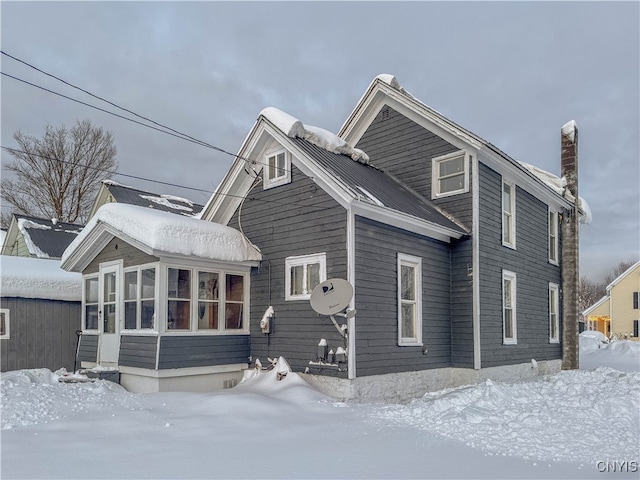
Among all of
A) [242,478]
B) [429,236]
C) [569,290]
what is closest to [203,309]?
[429,236]

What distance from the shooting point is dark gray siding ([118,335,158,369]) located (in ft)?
33.6

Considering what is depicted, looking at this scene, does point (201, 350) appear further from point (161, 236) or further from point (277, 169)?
point (277, 169)

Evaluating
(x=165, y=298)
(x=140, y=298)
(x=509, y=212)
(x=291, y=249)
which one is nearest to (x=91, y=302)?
(x=140, y=298)

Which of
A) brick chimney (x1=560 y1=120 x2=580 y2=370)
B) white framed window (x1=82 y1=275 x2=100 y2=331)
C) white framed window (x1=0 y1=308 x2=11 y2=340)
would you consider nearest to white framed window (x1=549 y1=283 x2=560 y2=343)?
brick chimney (x1=560 y1=120 x2=580 y2=370)

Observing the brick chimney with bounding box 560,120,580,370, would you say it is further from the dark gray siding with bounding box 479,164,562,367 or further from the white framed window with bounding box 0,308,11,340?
the white framed window with bounding box 0,308,11,340

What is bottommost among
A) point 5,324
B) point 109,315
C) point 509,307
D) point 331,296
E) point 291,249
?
point 5,324

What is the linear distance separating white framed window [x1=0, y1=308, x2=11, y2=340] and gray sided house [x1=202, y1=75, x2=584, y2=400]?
18.1ft

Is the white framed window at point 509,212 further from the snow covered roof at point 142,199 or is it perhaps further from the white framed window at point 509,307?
the snow covered roof at point 142,199

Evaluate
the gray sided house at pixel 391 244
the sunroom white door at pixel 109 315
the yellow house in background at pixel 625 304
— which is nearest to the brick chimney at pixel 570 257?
the gray sided house at pixel 391 244

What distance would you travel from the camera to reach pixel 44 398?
8.28 m

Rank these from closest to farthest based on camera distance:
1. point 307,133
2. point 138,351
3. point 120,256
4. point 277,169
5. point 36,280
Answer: point 138,351
point 120,256
point 277,169
point 307,133
point 36,280

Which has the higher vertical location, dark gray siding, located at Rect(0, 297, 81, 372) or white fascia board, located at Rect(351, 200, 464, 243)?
white fascia board, located at Rect(351, 200, 464, 243)

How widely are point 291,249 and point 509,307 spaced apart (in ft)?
20.5

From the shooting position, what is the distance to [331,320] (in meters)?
10.2
